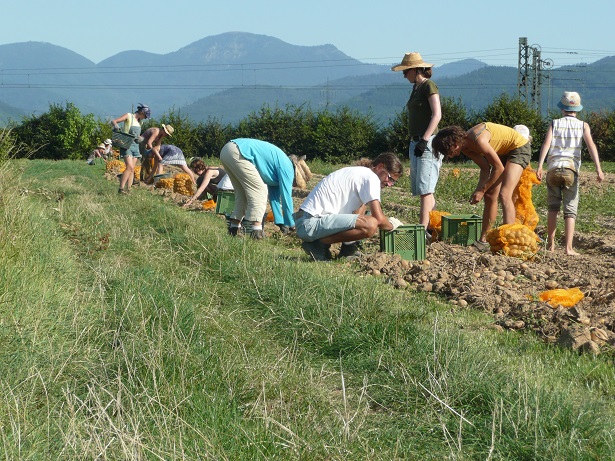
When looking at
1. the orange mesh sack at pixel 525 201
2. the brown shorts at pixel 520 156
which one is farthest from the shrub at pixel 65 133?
the brown shorts at pixel 520 156

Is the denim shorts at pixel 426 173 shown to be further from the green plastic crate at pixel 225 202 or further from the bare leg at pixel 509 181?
the green plastic crate at pixel 225 202

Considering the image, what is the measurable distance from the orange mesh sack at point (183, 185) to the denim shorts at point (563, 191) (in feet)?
29.7

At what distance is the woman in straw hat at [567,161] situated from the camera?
896 centimetres

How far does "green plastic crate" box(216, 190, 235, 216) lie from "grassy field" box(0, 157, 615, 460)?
5.05 m

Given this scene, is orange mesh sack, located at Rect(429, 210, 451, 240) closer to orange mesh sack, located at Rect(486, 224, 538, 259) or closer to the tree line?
orange mesh sack, located at Rect(486, 224, 538, 259)

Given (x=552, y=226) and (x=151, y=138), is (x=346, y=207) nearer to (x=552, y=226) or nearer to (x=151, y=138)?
(x=552, y=226)

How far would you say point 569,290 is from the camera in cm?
661

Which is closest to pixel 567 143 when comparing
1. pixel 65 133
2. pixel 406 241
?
pixel 406 241

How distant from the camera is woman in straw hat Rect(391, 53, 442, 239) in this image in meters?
8.98

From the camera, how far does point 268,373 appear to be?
4258 millimetres

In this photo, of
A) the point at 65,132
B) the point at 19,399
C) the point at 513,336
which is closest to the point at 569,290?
the point at 513,336

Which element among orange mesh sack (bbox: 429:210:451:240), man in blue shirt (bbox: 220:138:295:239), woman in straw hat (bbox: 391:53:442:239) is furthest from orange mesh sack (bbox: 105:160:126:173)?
woman in straw hat (bbox: 391:53:442:239)

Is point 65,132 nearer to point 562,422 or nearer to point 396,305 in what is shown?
point 396,305

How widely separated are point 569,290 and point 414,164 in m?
2.96
